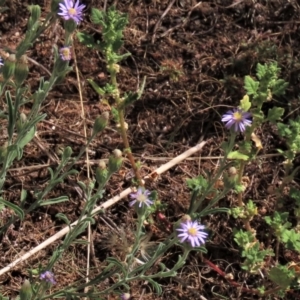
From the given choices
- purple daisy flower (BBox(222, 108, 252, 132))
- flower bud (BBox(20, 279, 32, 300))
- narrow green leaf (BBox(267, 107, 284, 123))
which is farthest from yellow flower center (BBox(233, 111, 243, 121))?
flower bud (BBox(20, 279, 32, 300))

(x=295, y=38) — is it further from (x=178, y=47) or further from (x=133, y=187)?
(x=133, y=187)

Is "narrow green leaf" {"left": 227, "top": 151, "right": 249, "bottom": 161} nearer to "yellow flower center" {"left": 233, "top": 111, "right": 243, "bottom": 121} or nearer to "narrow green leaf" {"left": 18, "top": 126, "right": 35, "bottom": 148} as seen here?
"yellow flower center" {"left": 233, "top": 111, "right": 243, "bottom": 121}

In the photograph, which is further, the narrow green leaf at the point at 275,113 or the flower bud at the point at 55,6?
the narrow green leaf at the point at 275,113

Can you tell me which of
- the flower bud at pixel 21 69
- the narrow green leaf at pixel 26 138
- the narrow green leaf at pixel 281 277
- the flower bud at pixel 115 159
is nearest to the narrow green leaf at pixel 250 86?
the narrow green leaf at pixel 281 277

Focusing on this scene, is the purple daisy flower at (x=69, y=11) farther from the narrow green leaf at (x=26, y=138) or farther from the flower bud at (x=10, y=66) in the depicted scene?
the narrow green leaf at (x=26, y=138)

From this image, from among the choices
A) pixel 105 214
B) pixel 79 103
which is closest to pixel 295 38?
pixel 79 103

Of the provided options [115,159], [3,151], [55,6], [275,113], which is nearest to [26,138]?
[3,151]

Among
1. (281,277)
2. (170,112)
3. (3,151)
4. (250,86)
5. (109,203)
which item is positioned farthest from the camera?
(170,112)

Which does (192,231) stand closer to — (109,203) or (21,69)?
(21,69)
